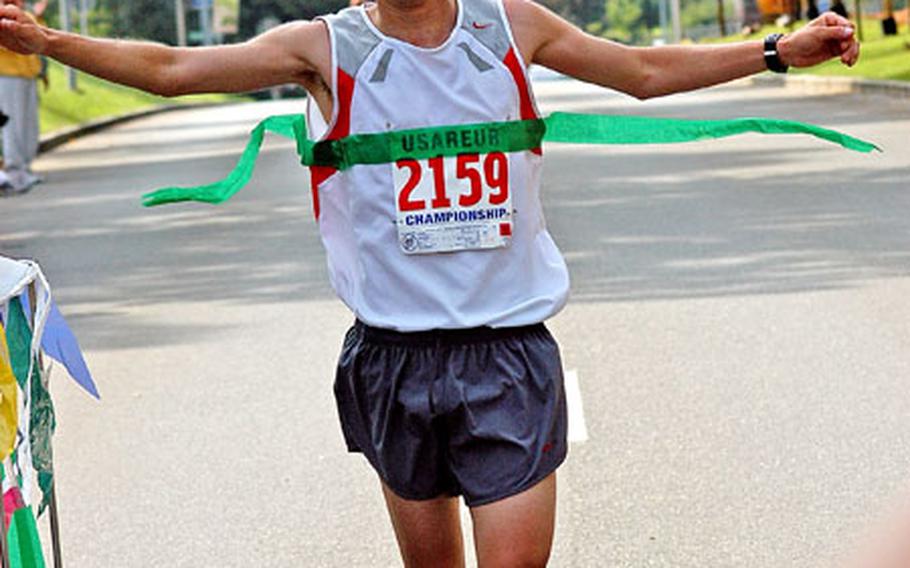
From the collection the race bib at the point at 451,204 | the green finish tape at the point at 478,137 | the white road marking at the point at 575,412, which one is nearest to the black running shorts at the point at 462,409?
the race bib at the point at 451,204

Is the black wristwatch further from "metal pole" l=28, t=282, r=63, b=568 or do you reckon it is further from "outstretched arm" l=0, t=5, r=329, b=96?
"metal pole" l=28, t=282, r=63, b=568

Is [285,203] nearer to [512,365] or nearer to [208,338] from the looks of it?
[208,338]

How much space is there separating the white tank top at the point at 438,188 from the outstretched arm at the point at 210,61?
7 centimetres

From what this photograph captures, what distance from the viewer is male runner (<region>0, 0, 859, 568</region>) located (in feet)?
13.8

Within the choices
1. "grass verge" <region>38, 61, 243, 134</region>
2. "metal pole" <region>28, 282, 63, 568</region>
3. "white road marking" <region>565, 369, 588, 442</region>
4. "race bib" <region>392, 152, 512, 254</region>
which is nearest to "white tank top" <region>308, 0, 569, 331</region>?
"race bib" <region>392, 152, 512, 254</region>

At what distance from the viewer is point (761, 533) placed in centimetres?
663

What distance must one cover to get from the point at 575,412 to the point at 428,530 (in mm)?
4366

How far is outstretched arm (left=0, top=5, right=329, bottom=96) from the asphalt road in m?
1.74

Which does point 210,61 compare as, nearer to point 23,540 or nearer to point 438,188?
point 438,188

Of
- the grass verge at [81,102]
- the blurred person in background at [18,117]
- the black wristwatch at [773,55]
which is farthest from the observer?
the grass verge at [81,102]

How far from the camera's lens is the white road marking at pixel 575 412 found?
8.19 m

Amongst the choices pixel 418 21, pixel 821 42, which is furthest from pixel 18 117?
pixel 821 42


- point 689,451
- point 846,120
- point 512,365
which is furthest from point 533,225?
point 846,120

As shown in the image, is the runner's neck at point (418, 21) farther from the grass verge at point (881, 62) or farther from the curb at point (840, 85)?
the grass verge at point (881, 62)
